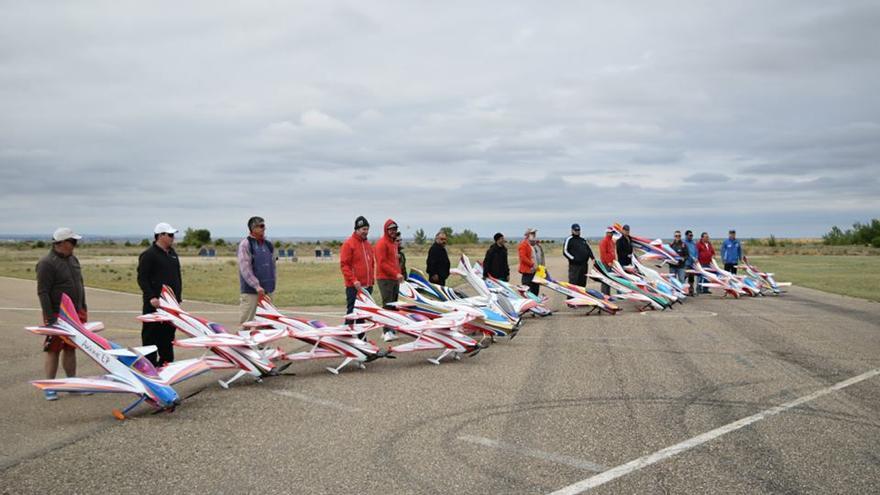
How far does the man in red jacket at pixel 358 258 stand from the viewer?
1073 centimetres

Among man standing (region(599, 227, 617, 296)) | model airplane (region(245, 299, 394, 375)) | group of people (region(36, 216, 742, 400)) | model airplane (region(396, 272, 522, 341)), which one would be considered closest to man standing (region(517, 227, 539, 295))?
group of people (region(36, 216, 742, 400))

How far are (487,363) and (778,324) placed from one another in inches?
281

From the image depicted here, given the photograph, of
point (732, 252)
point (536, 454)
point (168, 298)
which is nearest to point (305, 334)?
point (168, 298)

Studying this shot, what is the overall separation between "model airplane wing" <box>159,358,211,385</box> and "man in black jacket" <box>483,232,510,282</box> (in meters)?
8.69

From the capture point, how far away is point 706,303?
17.8m

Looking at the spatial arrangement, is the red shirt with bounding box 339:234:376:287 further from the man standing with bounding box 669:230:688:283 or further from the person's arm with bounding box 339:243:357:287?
the man standing with bounding box 669:230:688:283

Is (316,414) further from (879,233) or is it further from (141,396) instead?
(879,233)

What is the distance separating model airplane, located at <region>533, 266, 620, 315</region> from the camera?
14844 millimetres

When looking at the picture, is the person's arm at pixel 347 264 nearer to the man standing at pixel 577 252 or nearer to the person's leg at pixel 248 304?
the person's leg at pixel 248 304

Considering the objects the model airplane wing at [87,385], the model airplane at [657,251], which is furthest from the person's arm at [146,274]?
the model airplane at [657,251]

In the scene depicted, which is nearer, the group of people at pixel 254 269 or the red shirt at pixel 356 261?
the group of people at pixel 254 269

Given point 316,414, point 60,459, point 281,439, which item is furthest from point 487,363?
point 60,459

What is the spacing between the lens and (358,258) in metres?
10.9

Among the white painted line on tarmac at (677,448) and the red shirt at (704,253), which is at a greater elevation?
the red shirt at (704,253)
